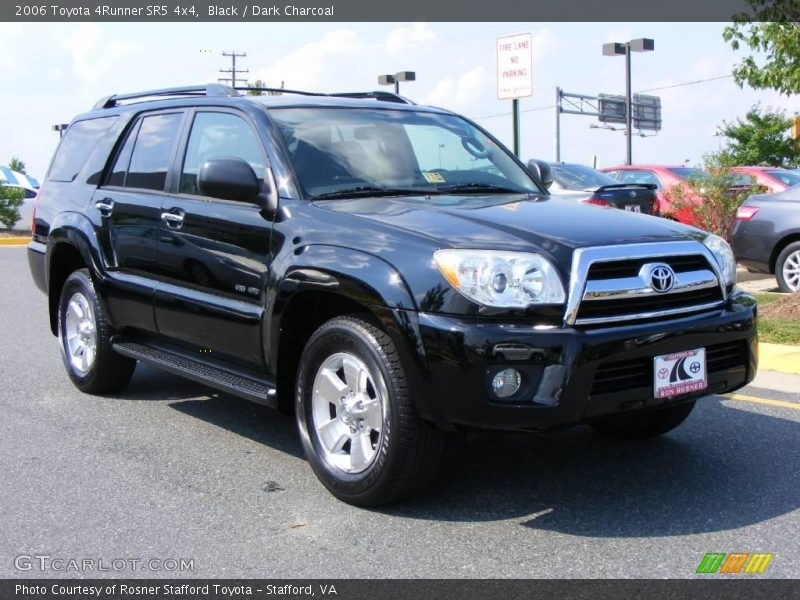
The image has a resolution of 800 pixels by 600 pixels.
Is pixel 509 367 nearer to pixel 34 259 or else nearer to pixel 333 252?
pixel 333 252

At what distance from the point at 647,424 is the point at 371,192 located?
194 centimetres

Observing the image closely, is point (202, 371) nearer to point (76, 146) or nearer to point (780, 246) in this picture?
point (76, 146)

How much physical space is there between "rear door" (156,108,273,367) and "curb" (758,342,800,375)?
12.8 feet

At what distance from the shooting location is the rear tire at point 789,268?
36.4ft

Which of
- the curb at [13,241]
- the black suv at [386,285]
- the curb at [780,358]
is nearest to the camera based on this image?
the black suv at [386,285]

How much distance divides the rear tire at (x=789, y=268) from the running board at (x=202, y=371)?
780cm

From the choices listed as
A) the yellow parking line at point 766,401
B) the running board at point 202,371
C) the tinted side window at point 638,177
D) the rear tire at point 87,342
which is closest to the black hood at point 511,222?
the running board at point 202,371

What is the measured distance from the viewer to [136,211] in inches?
235

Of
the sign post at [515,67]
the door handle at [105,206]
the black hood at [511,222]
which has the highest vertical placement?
the sign post at [515,67]

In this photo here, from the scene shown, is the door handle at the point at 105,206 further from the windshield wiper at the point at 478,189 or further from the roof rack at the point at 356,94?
the windshield wiper at the point at 478,189
